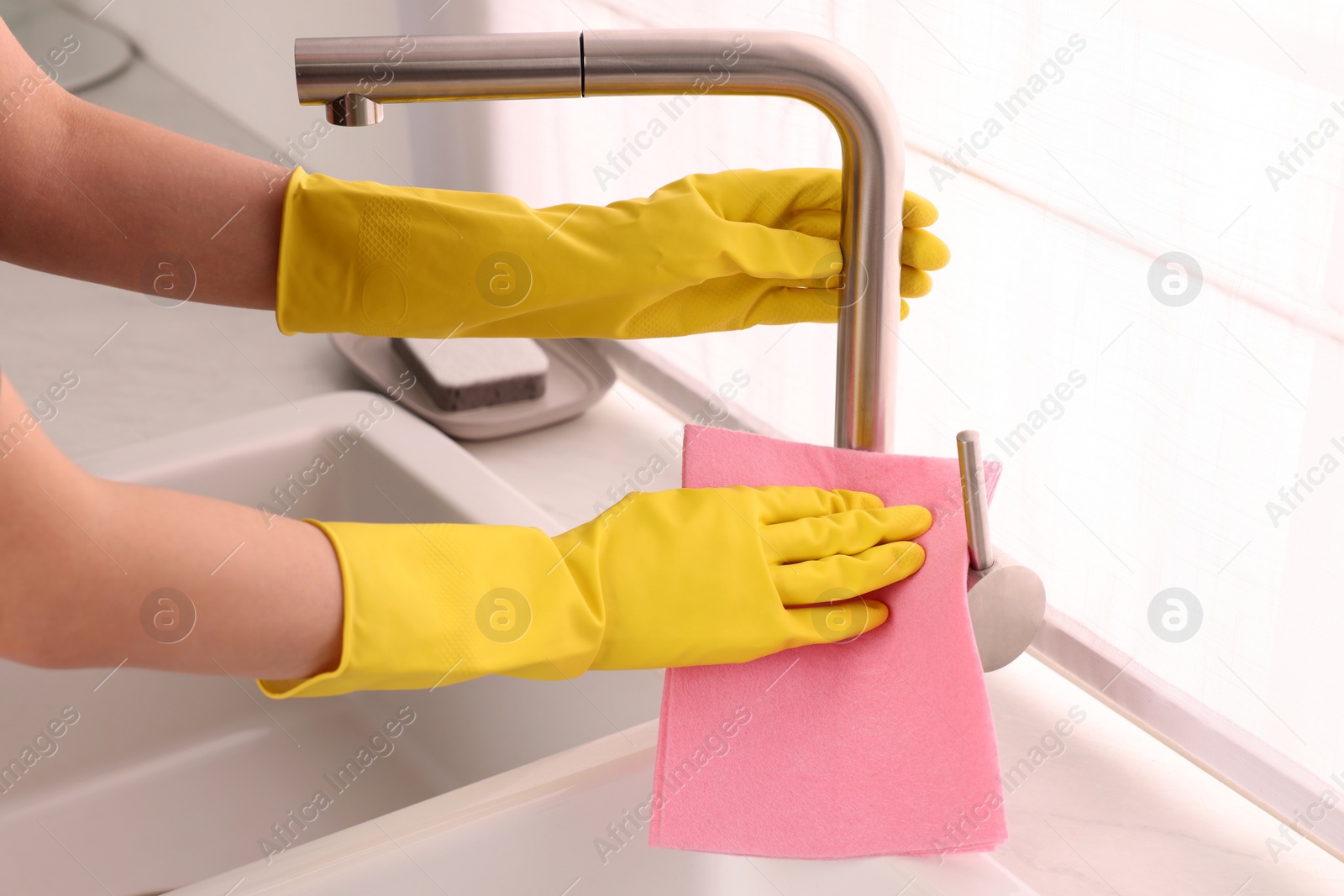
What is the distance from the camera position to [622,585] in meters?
0.55

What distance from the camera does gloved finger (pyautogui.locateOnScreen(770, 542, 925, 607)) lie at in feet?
1.83

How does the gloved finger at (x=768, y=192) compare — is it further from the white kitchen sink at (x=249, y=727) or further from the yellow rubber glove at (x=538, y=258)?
the white kitchen sink at (x=249, y=727)

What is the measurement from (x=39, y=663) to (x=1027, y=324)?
59cm

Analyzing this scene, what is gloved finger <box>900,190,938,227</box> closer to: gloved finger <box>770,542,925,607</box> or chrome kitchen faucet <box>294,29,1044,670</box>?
chrome kitchen faucet <box>294,29,1044,670</box>

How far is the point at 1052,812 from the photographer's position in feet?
2.27

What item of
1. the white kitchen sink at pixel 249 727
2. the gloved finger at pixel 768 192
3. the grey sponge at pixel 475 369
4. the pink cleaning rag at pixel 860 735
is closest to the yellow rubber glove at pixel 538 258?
the gloved finger at pixel 768 192

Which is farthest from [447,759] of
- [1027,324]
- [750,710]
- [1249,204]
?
[1249,204]

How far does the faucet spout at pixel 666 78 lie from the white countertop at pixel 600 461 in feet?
1.10

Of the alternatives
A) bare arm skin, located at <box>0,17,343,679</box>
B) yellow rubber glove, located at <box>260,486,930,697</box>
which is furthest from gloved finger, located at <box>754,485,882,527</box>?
bare arm skin, located at <box>0,17,343,679</box>

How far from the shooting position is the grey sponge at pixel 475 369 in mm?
1059

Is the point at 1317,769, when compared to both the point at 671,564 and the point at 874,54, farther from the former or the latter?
Answer: the point at 874,54

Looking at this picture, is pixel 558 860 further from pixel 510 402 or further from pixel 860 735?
pixel 510 402

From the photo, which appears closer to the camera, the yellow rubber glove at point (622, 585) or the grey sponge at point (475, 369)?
the yellow rubber glove at point (622, 585)

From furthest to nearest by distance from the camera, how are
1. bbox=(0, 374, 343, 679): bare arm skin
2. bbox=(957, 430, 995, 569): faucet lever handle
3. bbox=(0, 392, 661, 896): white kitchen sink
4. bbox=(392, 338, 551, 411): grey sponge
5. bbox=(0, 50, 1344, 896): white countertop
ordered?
1. bbox=(392, 338, 551, 411): grey sponge
2. bbox=(0, 392, 661, 896): white kitchen sink
3. bbox=(0, 50, 1344, 896): white countertop
4. bbox=(957, 430, 995, 569): faucet lever handle
5. bbox=(0, 374, 343, 679): bare arm skin
